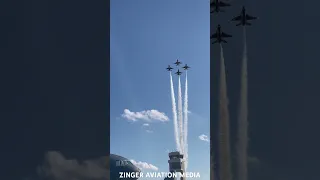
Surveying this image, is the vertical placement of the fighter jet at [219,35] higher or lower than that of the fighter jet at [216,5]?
lower

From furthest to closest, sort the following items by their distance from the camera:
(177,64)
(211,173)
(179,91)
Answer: (177,64) → (179,91) → (211,173)

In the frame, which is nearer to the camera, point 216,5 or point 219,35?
point 216,5

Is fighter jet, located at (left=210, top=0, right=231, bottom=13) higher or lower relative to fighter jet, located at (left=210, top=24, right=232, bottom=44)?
higher

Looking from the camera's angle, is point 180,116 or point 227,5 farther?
point 180,116

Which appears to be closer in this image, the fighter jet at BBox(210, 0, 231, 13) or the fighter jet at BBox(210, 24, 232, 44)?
the fighter jet at BBox(210, 0, 231, 13)

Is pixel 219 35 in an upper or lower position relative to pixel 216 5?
lower

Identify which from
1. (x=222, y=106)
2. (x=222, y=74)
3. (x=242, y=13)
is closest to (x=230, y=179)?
(x=222, y=106)

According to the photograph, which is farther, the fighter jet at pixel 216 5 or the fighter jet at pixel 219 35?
the fighter jet at pixel 219 35

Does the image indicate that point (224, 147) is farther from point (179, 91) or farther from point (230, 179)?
point (179, 91)

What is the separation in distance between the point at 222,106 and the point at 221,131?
27.2ft

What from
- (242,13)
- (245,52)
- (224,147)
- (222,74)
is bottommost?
(224,147)

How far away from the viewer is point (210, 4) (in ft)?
422

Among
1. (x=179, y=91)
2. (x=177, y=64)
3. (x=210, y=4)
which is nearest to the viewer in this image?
(x=210, y=4)

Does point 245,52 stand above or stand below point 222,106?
above
